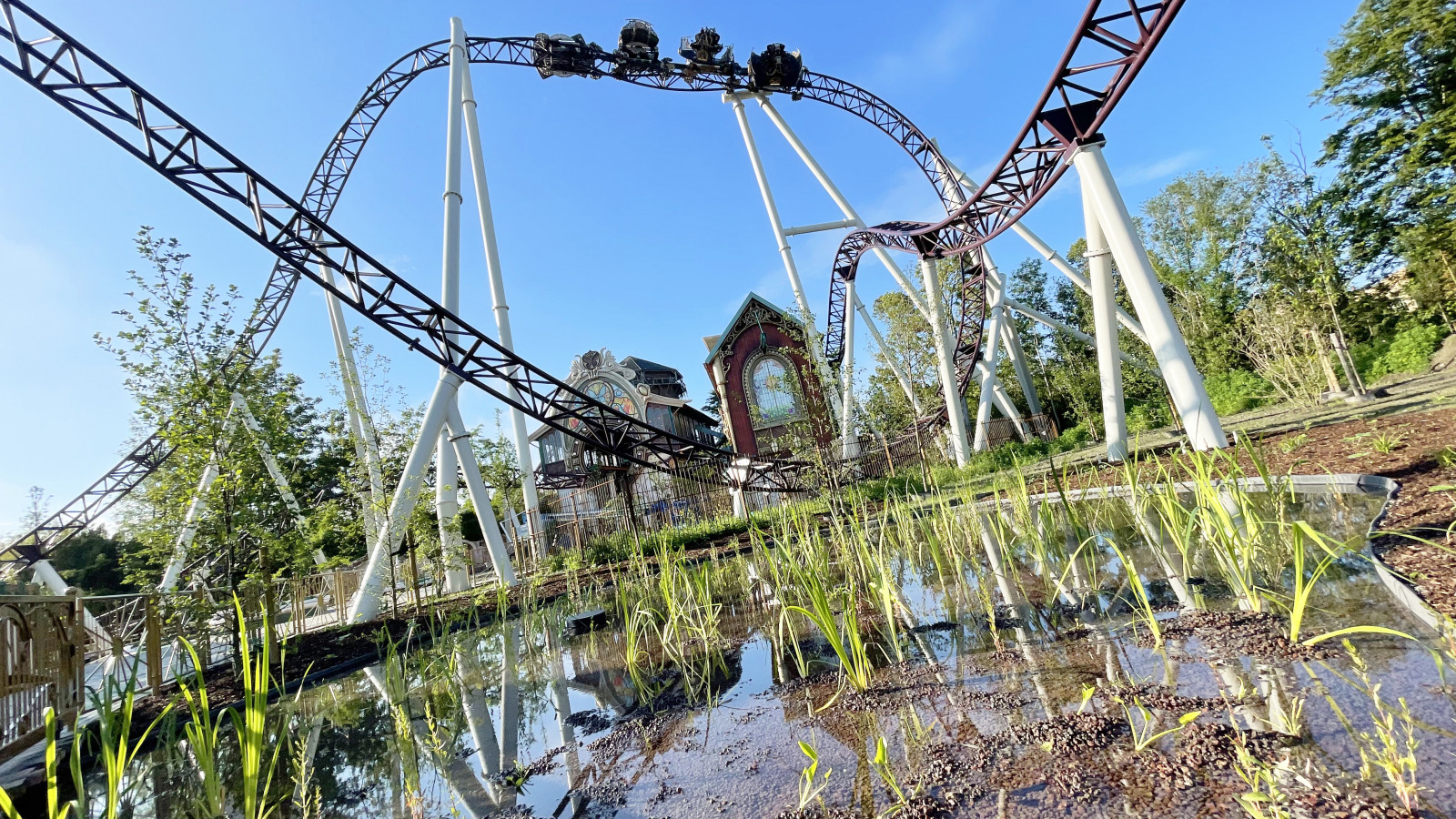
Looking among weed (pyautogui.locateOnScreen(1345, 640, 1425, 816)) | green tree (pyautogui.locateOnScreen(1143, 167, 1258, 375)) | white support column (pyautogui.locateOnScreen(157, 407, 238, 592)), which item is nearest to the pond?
weed (pyautogui.locateOnScreen(1345, 640, 1425, 816))

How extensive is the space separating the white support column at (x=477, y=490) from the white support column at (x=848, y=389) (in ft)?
23.8

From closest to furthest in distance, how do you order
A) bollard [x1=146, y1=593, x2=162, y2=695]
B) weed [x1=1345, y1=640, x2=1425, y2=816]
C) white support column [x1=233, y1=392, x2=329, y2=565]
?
weed [x1=1345, y1=640, x2=1425, y2=816], bollard [x1=146, y1=593, x2=162, y2=695], white support column [x1=233, y1=392, x2=329, y2=565]

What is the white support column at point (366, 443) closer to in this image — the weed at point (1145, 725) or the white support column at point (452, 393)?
the white support column at point (452, 393)

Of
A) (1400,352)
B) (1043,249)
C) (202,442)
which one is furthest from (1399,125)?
(202,442)

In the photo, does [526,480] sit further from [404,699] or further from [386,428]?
[404,699]

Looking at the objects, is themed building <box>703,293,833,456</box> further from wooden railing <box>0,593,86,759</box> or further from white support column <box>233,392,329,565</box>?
wooden railing <box>0,593,86,759</box>

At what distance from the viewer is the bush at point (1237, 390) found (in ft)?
60.0

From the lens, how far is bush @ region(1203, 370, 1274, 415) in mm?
18297

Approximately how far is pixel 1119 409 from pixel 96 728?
11552 millimetres

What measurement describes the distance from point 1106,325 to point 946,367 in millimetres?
5455

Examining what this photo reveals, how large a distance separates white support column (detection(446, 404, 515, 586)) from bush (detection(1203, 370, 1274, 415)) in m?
21.4

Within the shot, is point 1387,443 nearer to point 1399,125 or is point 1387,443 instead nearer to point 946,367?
point 946,367

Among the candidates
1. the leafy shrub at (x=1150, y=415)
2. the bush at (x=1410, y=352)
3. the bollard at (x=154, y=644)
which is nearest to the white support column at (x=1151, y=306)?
the bollard at (x=154, y=644)


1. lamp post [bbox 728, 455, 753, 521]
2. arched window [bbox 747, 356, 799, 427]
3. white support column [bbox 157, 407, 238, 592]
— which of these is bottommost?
lamp post [bbox 728, 455, 753, 521]
